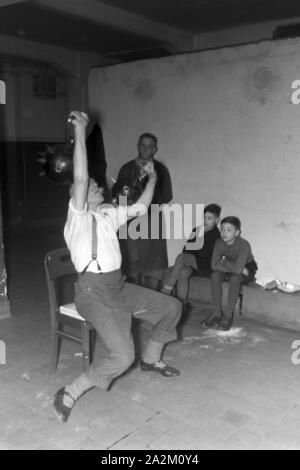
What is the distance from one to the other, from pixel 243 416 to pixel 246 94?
309 centimetres

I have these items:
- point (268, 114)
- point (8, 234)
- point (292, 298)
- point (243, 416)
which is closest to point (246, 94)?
point (268, 114)

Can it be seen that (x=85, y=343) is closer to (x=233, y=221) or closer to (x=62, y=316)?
(x=62, y=316)

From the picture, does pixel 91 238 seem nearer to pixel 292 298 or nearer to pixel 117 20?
pixel 292 298

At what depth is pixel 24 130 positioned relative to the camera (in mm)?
9750

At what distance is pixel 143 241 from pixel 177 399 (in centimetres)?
217

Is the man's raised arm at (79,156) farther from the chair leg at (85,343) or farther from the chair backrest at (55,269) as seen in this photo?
the chair leg at (85,343)

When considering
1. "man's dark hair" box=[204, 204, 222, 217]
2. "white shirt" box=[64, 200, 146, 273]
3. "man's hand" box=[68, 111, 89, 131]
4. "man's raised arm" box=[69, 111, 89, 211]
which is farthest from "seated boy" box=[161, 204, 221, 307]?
"man's hand" box=[68, 111, 89, 131]

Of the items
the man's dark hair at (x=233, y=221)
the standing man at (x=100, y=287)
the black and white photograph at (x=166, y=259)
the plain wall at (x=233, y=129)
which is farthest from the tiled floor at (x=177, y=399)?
the plain wall at (x=233, y=129)

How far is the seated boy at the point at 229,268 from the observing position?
4.43 meters

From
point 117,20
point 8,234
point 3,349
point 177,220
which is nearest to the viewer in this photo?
point 3,349

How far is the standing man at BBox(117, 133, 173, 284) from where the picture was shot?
489 cm

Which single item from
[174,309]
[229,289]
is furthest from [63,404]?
[229,289]

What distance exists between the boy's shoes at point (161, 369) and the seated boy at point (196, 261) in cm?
121

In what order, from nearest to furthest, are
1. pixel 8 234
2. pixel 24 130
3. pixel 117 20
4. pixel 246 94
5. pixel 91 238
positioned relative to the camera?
1. pixel 91 238
2. pixel 246 94
3. pixel 117 20
4. pixel 8 234
5. pixel 24 130
